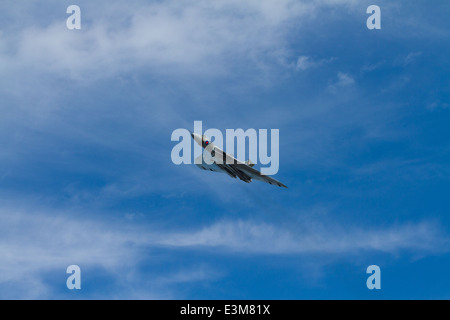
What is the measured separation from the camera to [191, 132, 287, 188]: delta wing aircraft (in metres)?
131

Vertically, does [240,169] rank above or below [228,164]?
below

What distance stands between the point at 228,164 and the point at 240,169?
3870 millimetres

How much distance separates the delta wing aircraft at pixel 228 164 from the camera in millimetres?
131250

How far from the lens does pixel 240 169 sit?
437 feet

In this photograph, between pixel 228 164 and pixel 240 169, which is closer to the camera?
pixel 228 164

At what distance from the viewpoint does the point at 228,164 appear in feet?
433
